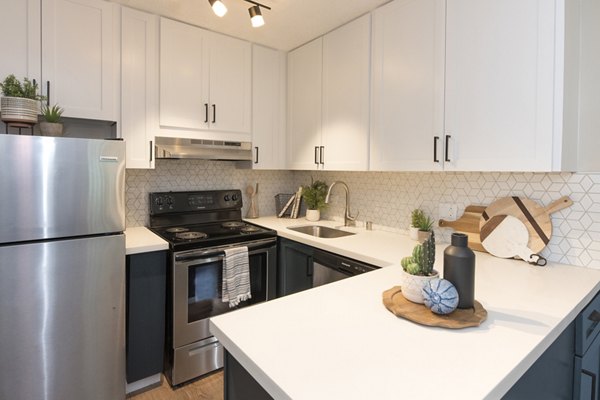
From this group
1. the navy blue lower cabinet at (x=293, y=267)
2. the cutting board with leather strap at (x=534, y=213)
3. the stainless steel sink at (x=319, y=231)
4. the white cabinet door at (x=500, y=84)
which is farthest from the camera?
the stainless steel sink at (x=319, y=231)

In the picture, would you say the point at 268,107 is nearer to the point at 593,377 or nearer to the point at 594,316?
the point at 594,316

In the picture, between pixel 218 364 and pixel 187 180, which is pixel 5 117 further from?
pixel 218 364

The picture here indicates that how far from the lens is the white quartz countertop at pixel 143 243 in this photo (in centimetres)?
196

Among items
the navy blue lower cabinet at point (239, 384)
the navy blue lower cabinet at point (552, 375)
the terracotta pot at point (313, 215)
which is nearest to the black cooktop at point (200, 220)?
the terracotta pot at point (313, 215)

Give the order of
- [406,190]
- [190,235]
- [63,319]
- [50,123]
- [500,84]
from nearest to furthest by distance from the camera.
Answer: [500,84] → [63,319] → [50,123] → [190,235] → [406,190]

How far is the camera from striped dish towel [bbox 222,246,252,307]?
2.23m

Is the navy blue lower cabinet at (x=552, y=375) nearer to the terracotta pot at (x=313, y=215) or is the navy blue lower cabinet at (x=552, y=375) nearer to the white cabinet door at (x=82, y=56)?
the terracotta pot at (x=313, y=215)

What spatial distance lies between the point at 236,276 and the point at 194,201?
0.80 metres

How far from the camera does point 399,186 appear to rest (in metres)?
2.46

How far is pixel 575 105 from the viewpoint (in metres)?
1.56

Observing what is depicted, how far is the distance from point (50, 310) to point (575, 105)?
2.66 metres

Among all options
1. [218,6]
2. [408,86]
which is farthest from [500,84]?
[218,6]

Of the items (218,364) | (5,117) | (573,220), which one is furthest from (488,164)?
(5,117)

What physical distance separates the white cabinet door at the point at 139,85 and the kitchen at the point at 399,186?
21 millimetres
